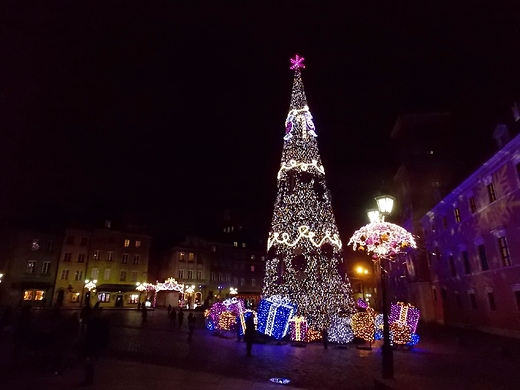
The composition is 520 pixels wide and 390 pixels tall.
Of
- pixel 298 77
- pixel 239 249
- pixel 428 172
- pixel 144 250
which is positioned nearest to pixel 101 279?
pixel 144 250

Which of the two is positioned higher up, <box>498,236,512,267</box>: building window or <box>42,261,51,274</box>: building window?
<box>42,261,51,274</box>: building window

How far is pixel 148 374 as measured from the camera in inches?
373

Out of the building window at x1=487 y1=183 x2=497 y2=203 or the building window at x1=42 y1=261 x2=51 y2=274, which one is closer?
the building window at x1=487 y1=183 x2=497 y2=203

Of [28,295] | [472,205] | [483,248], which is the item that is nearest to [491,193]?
[472,205]

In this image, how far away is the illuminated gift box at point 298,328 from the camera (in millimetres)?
16266

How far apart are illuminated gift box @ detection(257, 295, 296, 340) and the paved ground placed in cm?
66

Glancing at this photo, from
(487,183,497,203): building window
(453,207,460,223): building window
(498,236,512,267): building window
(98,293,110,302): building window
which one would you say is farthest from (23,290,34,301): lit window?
(487,183,497,203): building window

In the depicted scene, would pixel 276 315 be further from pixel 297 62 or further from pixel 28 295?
pixel 28 295

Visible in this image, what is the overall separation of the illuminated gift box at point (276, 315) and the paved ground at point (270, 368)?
664 mm

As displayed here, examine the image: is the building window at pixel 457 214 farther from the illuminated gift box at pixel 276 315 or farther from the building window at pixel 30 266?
the building window at pixel 30 266

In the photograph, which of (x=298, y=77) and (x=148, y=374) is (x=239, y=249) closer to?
(x=298, y=77)

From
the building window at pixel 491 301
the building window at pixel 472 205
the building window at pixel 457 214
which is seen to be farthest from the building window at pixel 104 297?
the building window at pixel 472 205

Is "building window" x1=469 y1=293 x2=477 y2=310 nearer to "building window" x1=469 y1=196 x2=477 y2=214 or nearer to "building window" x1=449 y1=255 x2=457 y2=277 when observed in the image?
"building window" x1=449 y1=255 x2=457 y2=277

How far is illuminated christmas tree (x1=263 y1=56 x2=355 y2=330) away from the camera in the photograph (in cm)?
1686
